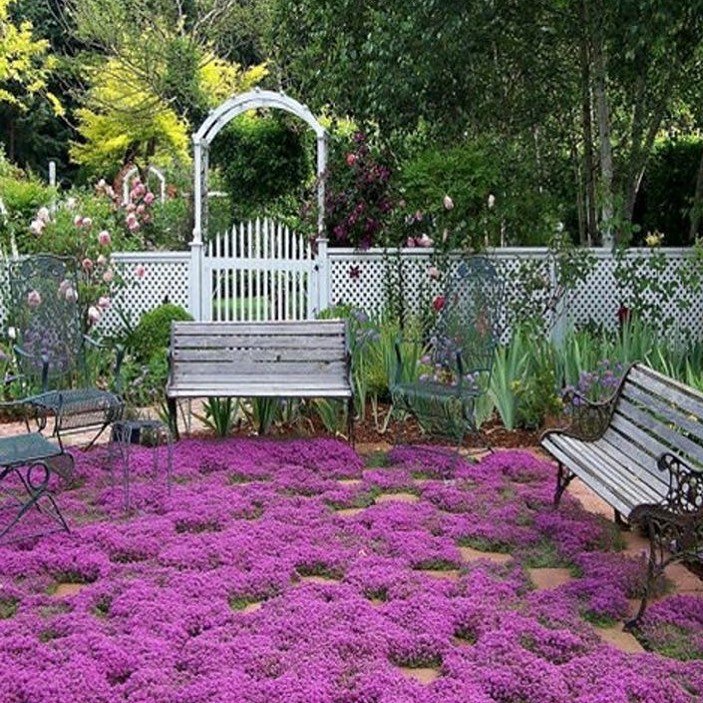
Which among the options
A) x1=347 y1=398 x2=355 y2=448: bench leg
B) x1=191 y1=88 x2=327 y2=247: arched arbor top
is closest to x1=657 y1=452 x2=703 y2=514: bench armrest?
x1=347 y1=398 x2=355 y2=448: bench leg

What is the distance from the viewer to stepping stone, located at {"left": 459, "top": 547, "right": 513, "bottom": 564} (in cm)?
450

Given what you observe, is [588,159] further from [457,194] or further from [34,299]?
[34,299]

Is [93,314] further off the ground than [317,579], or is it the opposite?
[93,314]

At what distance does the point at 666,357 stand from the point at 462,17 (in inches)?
150

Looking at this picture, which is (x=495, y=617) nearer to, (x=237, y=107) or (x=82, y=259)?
(x=82, y=259)

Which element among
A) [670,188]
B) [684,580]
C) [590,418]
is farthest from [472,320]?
[670,188]

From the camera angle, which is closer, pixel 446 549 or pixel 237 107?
pixel 446 549

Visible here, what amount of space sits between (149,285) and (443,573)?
5.77 meters

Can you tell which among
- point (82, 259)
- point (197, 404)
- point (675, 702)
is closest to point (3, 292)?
point (82, 259)

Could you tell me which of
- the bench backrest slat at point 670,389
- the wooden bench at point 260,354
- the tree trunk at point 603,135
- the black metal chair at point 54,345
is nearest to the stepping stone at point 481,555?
the bench backrest slat at point 670,389

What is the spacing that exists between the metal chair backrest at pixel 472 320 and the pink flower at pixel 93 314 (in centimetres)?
301

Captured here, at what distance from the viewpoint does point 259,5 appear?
2092 centimetres

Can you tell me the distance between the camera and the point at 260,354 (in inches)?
276

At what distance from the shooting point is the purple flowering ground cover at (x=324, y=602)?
3180 millimetres
